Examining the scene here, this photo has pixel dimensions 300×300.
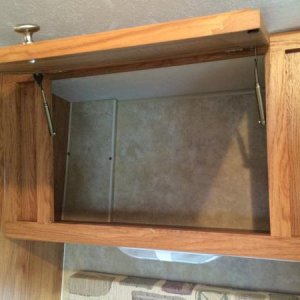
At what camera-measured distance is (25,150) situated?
1.05 meters

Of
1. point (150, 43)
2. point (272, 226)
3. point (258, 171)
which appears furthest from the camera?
point (258, 171)

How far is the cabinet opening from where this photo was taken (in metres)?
1.11

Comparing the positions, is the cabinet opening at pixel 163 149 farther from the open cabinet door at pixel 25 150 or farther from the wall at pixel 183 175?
the open cabinet door at pixel 25 150

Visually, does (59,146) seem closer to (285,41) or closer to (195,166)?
(195,166)

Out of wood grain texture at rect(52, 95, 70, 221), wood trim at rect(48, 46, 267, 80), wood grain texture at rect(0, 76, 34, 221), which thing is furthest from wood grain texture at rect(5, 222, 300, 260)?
wood trim at rect(48, 46, 267, 80)

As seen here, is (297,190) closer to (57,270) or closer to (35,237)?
(35,237)

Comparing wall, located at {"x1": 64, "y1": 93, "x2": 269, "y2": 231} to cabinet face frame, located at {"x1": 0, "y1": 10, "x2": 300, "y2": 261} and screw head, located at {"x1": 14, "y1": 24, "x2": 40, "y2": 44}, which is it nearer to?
cabinet face frame, located at {"x1": 0, "y1": 10, "x2": 300, "y2": 261}

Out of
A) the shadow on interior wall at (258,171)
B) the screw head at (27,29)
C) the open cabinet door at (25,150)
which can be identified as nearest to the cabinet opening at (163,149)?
the shadow on interior wall at (258,171)

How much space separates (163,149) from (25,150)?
0.49 m

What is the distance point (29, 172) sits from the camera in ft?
3.43

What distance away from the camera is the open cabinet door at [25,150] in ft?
3.33

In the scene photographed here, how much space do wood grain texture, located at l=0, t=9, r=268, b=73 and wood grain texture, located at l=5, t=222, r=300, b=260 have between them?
428 millimetres

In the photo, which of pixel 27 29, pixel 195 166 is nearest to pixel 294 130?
pixel 195 166

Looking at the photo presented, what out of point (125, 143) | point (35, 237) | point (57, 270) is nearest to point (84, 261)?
point (57, 270)
